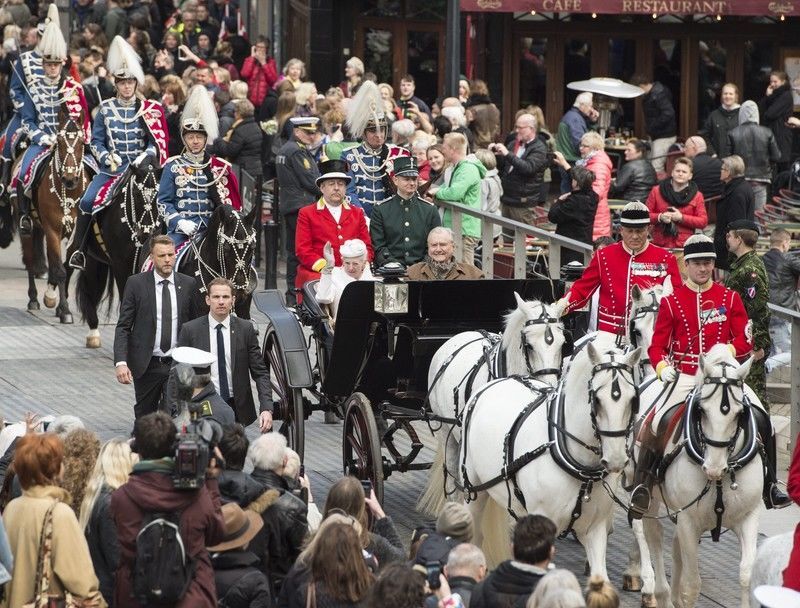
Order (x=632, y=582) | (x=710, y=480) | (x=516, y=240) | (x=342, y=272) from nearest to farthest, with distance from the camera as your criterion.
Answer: (x=710, y=480)
(x=632, y=582)
(x=342, y=272)
(x=516, y=240)

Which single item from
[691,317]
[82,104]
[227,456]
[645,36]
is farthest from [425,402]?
[645,36]

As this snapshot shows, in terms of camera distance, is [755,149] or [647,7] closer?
[755,149]

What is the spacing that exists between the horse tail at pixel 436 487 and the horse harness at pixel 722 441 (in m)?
2.39

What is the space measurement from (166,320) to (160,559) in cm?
554

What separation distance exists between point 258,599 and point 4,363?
967cm

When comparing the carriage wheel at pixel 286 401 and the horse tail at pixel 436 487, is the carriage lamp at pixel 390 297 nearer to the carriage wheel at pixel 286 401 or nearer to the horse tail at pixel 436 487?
the horse tail at pixel 436 487

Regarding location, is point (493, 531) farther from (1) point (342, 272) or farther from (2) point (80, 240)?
(2) point (80, 240)

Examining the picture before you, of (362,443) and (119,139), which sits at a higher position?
(119,139)

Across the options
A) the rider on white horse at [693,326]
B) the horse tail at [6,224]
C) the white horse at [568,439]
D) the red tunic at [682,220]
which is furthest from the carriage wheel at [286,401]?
the horse tail at [6,224]

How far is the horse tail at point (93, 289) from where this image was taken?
19359mm

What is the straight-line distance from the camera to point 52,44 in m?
21.0

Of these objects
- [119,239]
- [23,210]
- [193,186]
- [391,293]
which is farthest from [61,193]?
[391,293]

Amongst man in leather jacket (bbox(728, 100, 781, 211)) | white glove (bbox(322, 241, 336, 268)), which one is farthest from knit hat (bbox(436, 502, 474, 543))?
man in leather jacket (bbox(728, 100, 781, 211))

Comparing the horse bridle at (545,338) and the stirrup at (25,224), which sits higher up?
the stirrup at (25,224)
